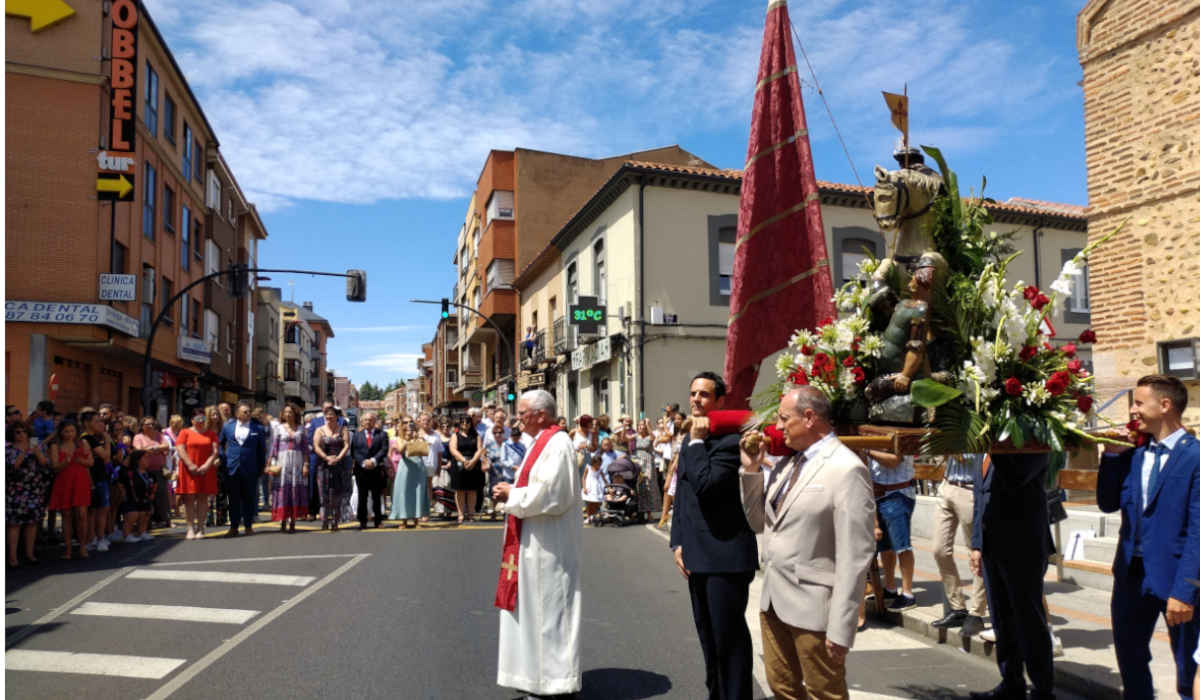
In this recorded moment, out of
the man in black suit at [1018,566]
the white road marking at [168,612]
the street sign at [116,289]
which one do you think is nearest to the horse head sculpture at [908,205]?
the man in black suit at [1018,566]

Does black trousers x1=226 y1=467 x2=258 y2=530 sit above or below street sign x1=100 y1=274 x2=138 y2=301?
below

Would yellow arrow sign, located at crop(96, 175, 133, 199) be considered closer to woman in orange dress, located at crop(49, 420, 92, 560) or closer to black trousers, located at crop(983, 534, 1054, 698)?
woman in orange dress, located at crop(49, 420, 92, 560)

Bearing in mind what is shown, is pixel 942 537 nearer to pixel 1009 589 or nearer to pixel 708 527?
pixel 1009 589

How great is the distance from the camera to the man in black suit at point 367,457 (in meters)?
14.3

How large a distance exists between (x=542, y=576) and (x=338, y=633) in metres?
2.60

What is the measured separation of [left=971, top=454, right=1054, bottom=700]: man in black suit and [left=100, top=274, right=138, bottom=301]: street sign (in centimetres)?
2318

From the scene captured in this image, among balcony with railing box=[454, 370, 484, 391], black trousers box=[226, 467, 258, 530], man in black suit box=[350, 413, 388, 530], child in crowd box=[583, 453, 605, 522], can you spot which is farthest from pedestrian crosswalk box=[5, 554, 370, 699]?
balcony with railing box=[454, 370, 484, 391]

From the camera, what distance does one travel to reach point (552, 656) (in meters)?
5.21

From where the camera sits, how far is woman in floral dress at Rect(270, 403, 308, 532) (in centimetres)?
1348

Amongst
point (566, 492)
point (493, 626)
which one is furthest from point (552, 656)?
point (493, 626)

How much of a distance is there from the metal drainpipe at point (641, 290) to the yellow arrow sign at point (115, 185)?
43.9 ft

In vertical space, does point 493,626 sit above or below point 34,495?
below

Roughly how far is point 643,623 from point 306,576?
4.09m

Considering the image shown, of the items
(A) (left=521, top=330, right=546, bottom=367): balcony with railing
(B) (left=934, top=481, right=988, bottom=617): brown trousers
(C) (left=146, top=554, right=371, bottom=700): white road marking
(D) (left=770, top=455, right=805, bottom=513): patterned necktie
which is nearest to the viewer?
(D) (left=770, top=455, right=805, bottom=513): patterned necktie
